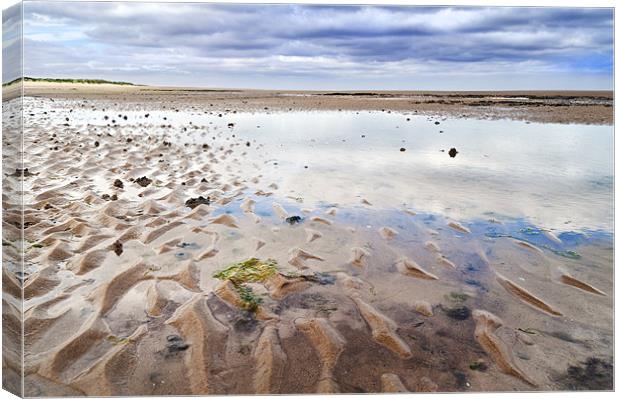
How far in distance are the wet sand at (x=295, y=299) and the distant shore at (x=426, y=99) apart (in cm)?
52

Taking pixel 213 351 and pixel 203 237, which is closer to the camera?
pixel 213 351

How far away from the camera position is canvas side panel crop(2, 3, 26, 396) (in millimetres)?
3092

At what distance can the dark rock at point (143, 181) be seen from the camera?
6703 mm

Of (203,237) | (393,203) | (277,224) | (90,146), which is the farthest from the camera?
(90,146)

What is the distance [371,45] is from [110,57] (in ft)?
8.18

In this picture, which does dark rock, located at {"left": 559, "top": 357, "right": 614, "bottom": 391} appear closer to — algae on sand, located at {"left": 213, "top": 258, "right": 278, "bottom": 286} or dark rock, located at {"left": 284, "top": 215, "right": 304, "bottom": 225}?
algae on sand, located at {"left": 213, "top": 258, "right": 278, "bottom": 286}

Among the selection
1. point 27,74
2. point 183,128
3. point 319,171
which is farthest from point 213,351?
point 183,128

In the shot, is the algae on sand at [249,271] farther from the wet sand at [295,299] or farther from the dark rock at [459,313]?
the dark rock at [459,313]

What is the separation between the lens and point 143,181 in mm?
6762

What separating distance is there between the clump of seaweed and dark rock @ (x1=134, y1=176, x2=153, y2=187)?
3.13 meters

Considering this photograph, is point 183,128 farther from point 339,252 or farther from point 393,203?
point 339,252

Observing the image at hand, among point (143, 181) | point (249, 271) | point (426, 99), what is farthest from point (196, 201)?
point (426, 99)

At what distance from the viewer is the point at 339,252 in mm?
4438

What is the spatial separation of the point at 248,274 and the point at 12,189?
1.79m
